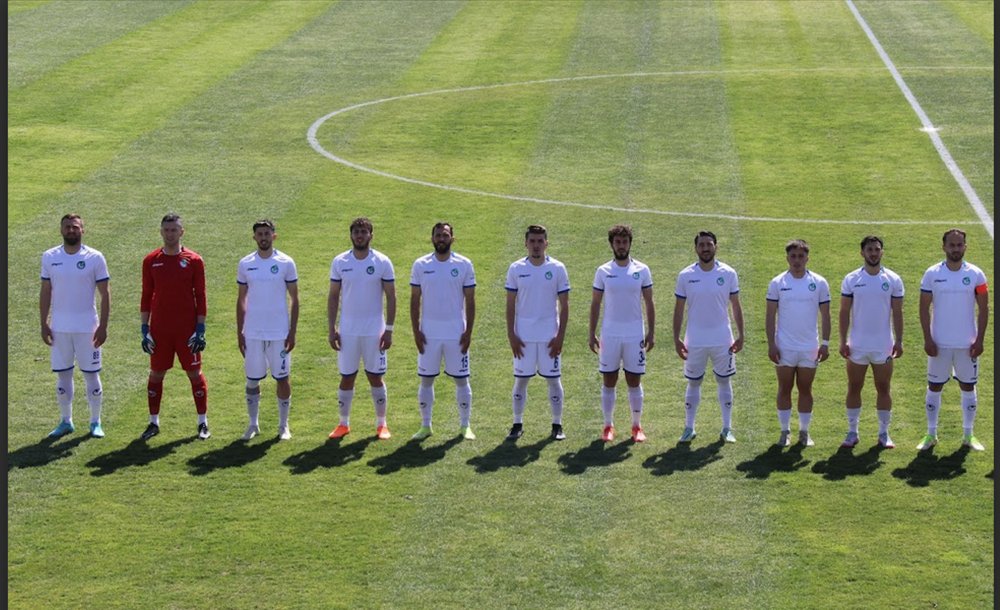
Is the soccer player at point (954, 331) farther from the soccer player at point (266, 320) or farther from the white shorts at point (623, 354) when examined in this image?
the soccer player at point (266, 320)

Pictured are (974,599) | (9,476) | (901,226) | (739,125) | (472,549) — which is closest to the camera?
(974,599)

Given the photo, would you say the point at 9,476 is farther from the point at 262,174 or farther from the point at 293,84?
the point at 293,84

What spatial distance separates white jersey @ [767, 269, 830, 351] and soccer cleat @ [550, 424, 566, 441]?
2.33 m

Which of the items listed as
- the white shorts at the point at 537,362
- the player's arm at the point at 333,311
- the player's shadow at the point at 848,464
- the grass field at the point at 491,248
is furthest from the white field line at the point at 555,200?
the player's arm at the point at 333,311

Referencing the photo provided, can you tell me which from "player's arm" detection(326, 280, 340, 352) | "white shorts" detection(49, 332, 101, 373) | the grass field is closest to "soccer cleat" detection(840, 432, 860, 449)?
the grass field

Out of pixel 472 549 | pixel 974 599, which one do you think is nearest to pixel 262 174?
pixel 472 549

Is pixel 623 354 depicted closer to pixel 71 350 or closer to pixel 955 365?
pixel 955 365

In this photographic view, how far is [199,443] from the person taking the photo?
1577cm

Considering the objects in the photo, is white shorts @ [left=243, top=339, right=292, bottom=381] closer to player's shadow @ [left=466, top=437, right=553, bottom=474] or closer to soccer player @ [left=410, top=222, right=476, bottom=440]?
soccer player @ [left=410, top=222, right=476, bottom=440]

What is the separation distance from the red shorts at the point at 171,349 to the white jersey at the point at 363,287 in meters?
1.54

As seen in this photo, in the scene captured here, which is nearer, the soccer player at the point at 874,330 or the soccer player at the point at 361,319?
the soccer player at the point at 874,330

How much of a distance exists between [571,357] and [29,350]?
20.6 ft

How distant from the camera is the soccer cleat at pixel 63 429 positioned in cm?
1593

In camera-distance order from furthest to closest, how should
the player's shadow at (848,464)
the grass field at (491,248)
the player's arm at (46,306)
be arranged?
the player's arm at (46,306), the player's shadow at (848,464), the grass field at (491,248)
